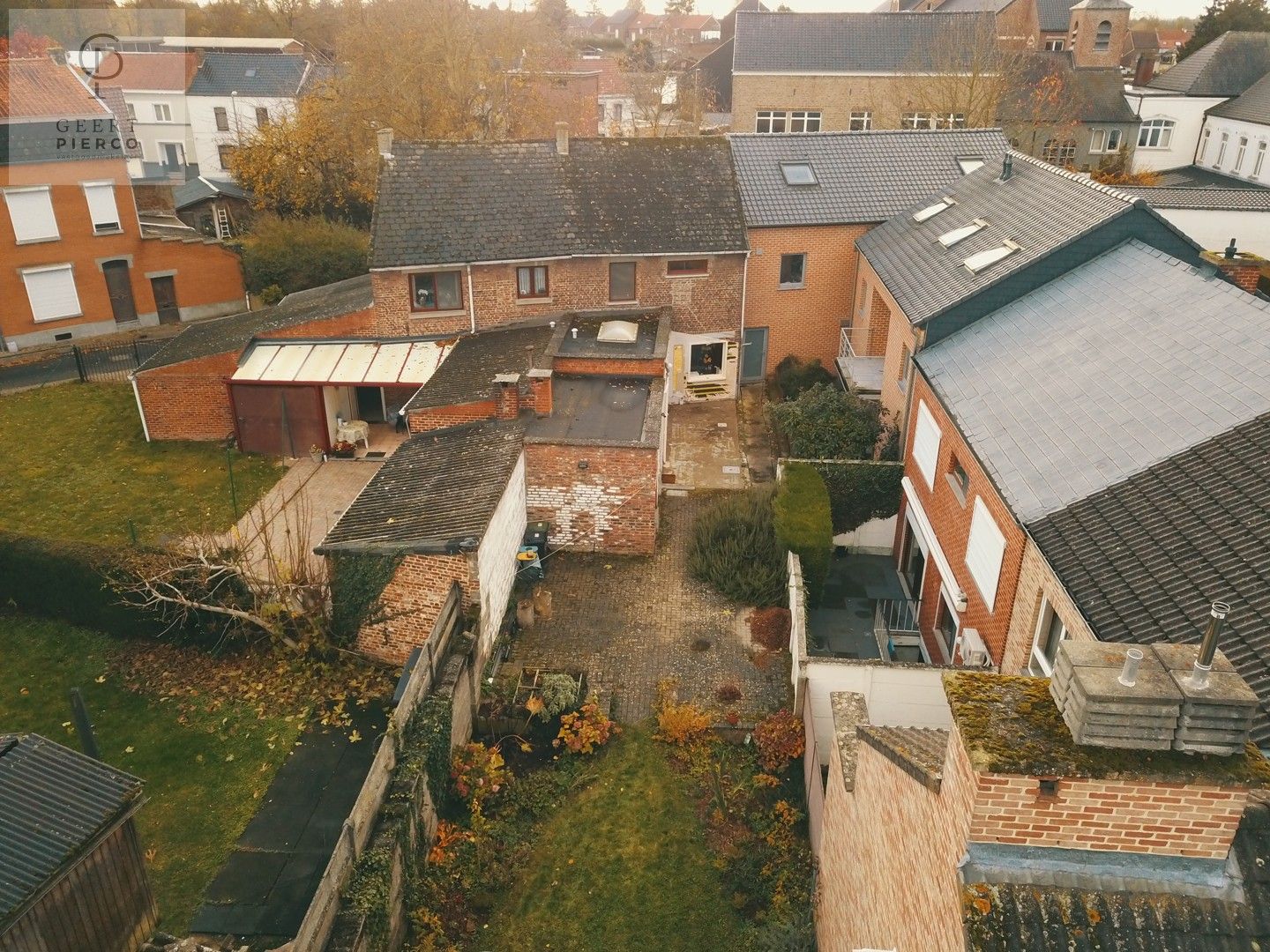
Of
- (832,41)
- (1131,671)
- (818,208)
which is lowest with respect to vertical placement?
(818,208)

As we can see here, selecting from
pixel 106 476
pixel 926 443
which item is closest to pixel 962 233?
pixel 926 443

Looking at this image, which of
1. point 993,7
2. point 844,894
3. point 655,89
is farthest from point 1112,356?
point 655,89

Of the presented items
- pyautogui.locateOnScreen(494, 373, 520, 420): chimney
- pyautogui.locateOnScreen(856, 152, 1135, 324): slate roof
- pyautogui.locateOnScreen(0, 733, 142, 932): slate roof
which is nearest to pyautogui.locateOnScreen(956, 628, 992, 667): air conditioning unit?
pyautogui.locateOnScreen(856, 152, 1135, 324): slate roof

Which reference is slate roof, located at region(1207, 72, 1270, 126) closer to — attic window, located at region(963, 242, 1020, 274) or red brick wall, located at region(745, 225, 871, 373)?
red brick wall, located at region(745, 225, 871, 373)

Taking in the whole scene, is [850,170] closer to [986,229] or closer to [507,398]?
[986,229]

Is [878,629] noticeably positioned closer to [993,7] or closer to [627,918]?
[627,918]
